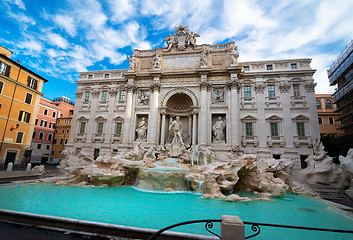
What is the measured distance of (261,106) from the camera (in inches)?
763

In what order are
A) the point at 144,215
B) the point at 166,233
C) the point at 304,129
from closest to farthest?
the point at 166,233, the point at 144,215, the point at 304,129

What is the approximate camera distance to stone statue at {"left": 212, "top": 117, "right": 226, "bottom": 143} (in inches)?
746

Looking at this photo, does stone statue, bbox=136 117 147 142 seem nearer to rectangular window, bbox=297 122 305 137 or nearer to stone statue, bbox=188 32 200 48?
stone statue, bbox=188 32 200 48

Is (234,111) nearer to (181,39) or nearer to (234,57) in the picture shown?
(234,57)

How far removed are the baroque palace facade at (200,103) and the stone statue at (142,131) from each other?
115 millimetres

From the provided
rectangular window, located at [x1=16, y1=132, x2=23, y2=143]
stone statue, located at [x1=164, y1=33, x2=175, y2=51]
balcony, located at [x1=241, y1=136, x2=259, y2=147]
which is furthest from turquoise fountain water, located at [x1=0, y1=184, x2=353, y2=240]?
stone statue, located at [x1=164, y1=33, x2=175, y2=51]

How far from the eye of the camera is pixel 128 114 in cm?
2122

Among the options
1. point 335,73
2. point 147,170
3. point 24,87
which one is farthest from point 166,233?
point 335,73

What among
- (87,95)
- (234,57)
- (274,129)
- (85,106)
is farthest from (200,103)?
(87,95)

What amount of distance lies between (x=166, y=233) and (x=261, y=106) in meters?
18.6

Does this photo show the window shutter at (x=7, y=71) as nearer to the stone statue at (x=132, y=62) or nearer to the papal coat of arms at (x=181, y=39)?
the stone statue at (x=132, y=62)

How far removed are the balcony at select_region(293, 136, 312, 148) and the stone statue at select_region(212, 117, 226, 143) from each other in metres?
7.02

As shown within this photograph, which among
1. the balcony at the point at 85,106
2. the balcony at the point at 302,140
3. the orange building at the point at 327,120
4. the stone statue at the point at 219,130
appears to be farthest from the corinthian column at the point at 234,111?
the orange building at the point at 327,120

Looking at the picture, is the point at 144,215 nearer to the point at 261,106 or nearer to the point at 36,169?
the point at 36,169
